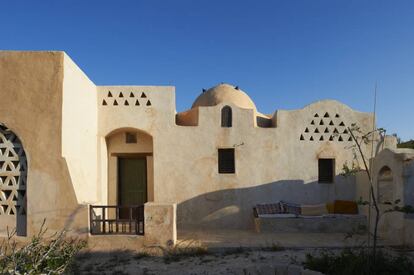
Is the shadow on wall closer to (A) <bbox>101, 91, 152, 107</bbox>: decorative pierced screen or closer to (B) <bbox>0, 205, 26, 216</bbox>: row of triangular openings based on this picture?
(A) <bbox>101, 91, 152, 107</bbox>: decorative pierced screen

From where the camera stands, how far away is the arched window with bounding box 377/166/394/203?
7828 mm

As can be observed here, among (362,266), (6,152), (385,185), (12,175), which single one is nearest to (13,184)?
(12,175)

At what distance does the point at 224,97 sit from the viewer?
427 inches

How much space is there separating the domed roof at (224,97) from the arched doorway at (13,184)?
6.25 meters

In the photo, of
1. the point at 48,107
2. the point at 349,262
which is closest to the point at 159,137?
the point at 48,107

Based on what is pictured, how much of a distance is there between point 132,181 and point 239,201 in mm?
3527

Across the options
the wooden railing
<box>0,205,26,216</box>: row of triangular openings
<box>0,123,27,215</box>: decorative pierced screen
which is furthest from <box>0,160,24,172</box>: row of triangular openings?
the wooden railing

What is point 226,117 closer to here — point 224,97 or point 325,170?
point 224,97

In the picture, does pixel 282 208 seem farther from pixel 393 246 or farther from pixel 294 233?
pixel 393 246

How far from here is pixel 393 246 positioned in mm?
6852

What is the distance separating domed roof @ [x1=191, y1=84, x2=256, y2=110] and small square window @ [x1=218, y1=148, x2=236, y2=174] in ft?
6.38

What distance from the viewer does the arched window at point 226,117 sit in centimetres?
960

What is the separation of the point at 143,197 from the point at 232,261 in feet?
15.5

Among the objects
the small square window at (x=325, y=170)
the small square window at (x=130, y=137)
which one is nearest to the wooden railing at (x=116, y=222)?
the small square window at (x=130, y=137)
